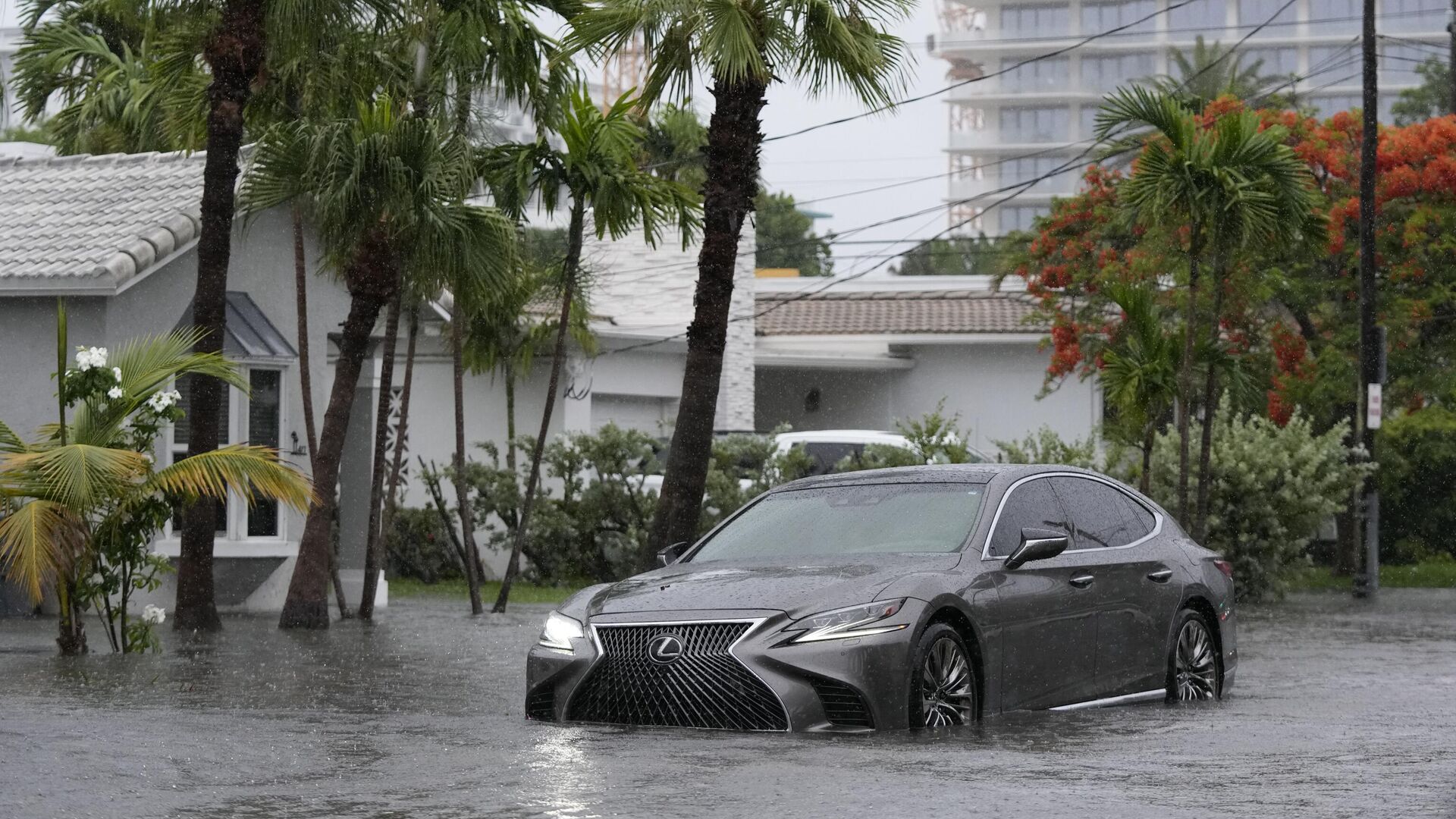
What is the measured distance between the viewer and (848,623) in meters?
9.38

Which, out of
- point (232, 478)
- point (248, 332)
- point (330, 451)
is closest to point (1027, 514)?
point (232, 478)

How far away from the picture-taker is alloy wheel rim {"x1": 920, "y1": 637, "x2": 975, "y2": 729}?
9.55 m

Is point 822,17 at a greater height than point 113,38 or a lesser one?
lesser

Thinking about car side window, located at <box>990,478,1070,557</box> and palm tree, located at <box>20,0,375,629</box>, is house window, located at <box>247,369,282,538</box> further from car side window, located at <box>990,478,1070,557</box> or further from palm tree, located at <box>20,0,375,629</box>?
car side window, located at <box>990,478,1070,557</box>

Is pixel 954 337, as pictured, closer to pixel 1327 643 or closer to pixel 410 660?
pixel 1327 643

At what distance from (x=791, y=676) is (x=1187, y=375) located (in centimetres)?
1256

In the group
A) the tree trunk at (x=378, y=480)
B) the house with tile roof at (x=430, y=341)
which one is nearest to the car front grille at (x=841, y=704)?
the house with tile roof at (x=430, y=341)

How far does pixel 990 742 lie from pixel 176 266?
12.7 m

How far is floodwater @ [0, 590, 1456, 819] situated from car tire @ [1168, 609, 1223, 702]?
8.5 inches

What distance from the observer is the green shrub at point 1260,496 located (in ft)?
76.4

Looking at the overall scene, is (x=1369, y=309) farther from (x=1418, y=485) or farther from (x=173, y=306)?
(x=173, y=306)

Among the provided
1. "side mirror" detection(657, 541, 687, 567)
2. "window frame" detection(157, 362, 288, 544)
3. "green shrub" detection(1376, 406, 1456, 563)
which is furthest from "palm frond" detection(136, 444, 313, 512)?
"green shrub" detection(1376, 406, 1456, 563)

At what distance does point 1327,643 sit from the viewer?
17.4 m

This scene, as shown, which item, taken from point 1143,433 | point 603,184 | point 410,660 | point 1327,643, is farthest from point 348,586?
point 1327,643
